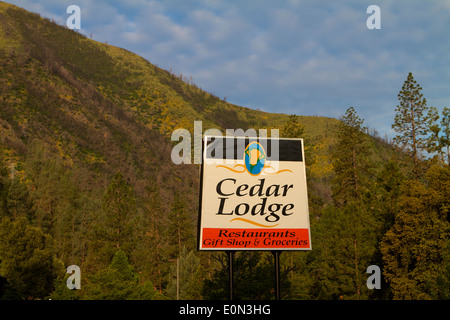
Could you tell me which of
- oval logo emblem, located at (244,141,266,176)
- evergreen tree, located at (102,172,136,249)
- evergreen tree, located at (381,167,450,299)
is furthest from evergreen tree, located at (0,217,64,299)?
oval logo emblem, located at (244,141,266,176)

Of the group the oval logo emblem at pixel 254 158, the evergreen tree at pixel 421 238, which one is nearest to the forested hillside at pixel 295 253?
the evergreen tree at pixel 421 238

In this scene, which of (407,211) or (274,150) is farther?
(407,211)

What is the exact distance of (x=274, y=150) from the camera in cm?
1361

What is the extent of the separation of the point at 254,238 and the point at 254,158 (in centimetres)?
260

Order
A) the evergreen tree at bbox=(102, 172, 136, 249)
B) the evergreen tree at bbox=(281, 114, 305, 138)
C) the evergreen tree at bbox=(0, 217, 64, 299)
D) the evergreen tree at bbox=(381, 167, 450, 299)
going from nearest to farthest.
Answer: the evergreen tree at bbox=(381, 167, 450, 299)
the evergreen tree at bbox=(0, 217, 64, 299)
the evergreen tree at bbox=(281, 114, 305, 138)
the evergreen tree at bbox=(102, 172, 136, 249)

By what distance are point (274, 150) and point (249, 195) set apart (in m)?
1.75

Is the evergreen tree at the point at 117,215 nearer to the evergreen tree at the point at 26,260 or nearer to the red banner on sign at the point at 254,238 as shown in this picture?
the evergreen tree at the point at 26,260

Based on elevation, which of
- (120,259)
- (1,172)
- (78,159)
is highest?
(78,159)

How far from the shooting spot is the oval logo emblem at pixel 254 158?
1334 centimetres

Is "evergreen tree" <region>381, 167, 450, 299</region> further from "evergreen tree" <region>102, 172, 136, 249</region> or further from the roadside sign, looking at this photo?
"evergreen tree" <region>102, 172, 136, 249</region>

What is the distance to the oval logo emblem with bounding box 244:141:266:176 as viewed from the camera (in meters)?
13.3
